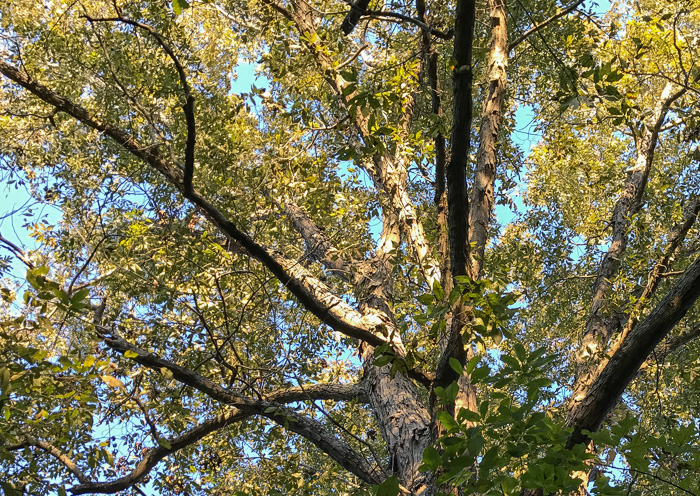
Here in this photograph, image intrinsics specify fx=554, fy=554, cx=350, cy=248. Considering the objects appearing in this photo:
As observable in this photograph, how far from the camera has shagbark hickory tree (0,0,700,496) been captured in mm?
3367

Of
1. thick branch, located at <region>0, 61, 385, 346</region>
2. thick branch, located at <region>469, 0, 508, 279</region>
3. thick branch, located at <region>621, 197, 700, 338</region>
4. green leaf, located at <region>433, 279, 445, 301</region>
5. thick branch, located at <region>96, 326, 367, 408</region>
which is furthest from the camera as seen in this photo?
thick branch, located at <region>621, 197, 700, 338</region>

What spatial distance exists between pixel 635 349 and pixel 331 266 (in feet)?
13.3

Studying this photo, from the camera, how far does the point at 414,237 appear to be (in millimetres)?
5770

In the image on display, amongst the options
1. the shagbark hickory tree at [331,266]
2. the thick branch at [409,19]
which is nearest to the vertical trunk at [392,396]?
the shagbark hickory tree at [331,266]

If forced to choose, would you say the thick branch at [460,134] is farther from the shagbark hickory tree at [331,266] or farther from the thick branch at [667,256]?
the thick branch at [667,256]

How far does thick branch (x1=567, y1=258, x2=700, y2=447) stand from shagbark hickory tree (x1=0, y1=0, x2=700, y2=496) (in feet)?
0.04

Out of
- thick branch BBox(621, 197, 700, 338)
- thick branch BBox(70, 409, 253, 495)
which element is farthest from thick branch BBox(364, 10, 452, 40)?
thick branch BBox(70, 409, 253, 495)

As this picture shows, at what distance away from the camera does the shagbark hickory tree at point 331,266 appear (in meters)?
3.37

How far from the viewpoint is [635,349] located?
341 centimetres

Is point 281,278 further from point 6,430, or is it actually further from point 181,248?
point 6,430

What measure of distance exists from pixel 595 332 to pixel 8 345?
17.7 ft

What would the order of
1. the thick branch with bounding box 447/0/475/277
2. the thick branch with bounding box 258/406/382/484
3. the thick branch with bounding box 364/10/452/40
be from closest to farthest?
the thick branch with bounding box 447/0/475/277 < the thick branch with bounding box 364/10/452/40 < the thick branch with bounding box 258/406/382/484

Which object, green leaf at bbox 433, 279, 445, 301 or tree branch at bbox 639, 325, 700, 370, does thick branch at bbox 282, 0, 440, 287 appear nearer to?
green leaf at bbox 433, 279, 445, 301

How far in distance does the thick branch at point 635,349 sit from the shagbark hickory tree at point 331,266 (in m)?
0.01
